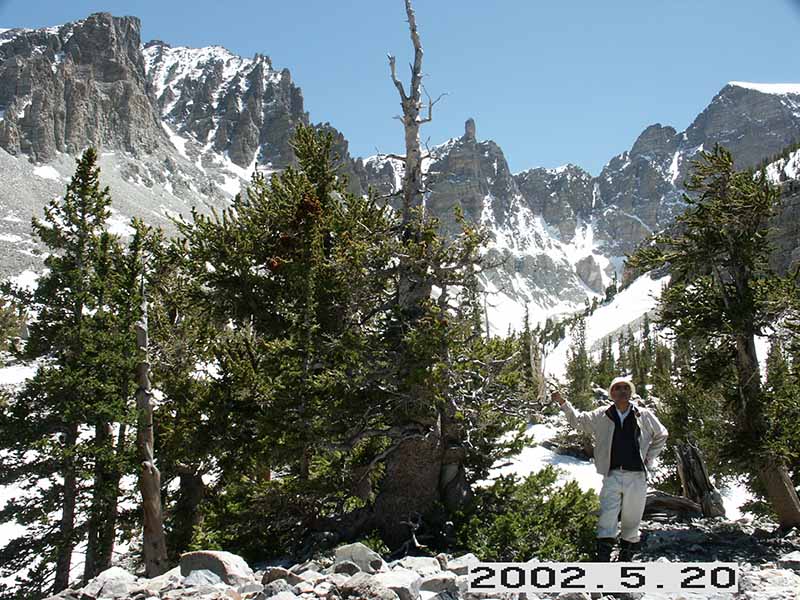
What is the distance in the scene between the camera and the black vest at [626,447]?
6.07 meters

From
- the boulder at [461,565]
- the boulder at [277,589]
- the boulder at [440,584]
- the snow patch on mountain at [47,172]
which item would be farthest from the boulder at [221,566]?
the snow patch on mountain at [47,172]

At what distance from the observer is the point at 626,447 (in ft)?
20.0

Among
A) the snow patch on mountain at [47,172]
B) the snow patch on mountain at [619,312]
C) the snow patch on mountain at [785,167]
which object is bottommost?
the snow patch on mountain at [619,312]

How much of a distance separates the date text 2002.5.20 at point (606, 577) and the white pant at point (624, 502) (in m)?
0.83

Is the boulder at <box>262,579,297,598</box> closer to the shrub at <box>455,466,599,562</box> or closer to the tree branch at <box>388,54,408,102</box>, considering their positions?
the shrub at <box>455,466,599,562</box>

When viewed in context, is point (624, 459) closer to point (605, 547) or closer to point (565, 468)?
point (605, 547)

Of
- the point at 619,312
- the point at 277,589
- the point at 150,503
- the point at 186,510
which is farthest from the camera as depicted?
the point at 619,312

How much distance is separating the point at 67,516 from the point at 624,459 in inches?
550

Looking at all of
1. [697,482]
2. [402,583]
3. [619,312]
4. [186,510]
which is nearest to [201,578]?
[402,583]

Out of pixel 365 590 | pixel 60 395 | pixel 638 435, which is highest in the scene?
pixel 60 395

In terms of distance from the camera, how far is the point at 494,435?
9.83 m

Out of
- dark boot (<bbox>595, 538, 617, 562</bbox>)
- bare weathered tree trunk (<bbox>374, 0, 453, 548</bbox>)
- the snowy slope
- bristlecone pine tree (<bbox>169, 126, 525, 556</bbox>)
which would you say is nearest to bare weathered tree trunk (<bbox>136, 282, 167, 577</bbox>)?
bristlecone pine tree (<bbox>169, 126, 525, 556</bbox>)

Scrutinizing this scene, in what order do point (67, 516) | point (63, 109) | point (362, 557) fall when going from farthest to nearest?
point (63, 109), point (67, 516), point (362, 557)

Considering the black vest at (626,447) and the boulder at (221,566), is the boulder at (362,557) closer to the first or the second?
the boulder at (221,566)
